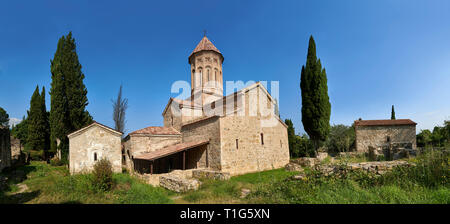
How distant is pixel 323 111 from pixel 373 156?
16.6ft

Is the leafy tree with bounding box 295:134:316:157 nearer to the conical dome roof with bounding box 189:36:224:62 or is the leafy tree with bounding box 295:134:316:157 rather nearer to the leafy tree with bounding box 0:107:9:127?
the conical dome roof with bounding box 189:36:224:62

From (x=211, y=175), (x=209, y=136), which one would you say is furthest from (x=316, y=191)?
(x=209, y=136)

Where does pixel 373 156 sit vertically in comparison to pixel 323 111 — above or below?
below

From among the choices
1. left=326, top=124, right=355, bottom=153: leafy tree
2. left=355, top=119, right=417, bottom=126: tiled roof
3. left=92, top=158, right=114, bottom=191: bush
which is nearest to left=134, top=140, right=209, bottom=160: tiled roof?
left=92, top=158, right=114, bottom=191: bush

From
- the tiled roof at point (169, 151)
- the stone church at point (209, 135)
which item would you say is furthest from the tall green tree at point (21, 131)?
the tiled roof at point (169, 151)

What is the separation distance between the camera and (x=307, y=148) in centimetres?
2294

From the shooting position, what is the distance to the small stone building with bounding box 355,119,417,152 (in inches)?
905

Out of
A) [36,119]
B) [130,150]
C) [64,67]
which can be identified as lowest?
[130,150]

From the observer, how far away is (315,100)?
17.3 metres

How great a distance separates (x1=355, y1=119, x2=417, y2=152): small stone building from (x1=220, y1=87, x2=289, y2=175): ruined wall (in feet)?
45.5

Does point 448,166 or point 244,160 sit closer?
point 448,166

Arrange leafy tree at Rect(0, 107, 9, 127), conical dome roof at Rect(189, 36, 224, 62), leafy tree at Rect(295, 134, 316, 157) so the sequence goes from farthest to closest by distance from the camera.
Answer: leafy tree at Rect(0, 107, 9, 127) < leafy tree at Rect(295, 134, 316, 157) < conical dome roof at Rect(189, 36, 224, 62)

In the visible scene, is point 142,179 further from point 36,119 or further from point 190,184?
point 36,119
